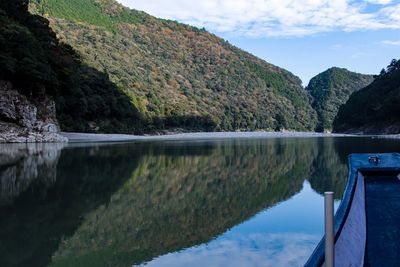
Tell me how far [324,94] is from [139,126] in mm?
113272

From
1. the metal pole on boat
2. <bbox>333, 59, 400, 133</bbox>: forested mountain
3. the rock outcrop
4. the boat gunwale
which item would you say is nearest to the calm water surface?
the boat gunwale

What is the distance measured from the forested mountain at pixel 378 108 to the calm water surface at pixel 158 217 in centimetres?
5804

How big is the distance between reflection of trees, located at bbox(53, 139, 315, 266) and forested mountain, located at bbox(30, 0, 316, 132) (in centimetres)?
3753

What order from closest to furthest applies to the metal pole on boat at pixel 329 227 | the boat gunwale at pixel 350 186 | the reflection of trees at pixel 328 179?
the metal pole on boat at pixel 329 227 < the boat gunwale at pixel 350 186 < the reflection of trees at pixel 328 179

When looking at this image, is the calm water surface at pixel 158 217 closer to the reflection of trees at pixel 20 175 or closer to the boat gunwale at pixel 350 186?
the reflection of trees at pixel 20 175

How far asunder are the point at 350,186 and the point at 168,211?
165 inches

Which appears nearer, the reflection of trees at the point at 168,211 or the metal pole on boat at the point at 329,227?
the metal pole on boat at the point at 329,227

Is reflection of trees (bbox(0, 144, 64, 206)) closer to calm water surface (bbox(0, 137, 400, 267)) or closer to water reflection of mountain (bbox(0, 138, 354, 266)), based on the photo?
calm water surface (bbox(0, 137, 400, 267))

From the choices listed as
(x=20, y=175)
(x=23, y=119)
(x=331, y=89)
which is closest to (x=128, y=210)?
(x=20, y=175)

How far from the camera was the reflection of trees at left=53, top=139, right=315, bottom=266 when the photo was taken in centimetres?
624

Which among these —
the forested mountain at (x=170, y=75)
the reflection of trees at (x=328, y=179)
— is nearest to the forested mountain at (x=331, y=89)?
the forested mountain at (x=170, y=75)

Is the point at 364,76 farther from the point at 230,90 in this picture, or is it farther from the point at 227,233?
the point at 227,233

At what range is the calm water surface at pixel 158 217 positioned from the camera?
596 centimetres

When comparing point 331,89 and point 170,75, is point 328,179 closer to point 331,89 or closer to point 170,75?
point 170,75
